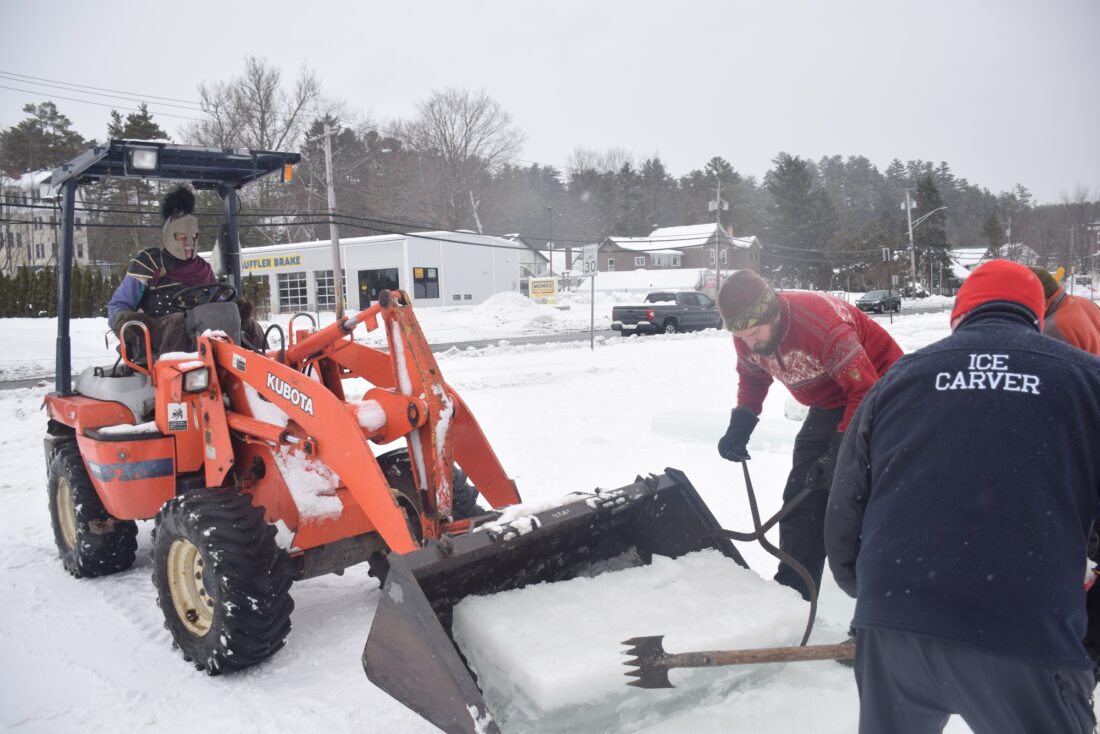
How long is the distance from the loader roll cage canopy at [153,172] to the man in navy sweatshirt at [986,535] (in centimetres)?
423

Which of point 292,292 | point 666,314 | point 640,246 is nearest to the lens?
point 666,314

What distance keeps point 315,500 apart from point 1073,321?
4101mm

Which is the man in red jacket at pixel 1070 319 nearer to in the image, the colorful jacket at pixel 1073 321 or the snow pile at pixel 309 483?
the colorful jacket at pixel 1073 321

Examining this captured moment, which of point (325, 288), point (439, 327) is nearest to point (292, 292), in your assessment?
point (325, 288)

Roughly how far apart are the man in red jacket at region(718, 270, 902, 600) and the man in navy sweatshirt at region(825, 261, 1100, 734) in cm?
142

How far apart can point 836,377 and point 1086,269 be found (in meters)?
50.2

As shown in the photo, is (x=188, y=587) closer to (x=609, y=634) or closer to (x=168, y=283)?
(x=168, y=283)

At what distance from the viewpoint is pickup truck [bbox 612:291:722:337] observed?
2605cm

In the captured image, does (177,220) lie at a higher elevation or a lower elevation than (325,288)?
lower

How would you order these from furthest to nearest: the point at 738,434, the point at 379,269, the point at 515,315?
1. the point at 379,269
2. the point at 515,315
3. the point at 738,434

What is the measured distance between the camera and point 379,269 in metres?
39.8

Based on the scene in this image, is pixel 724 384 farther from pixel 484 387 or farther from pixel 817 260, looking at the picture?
pixel 817 260

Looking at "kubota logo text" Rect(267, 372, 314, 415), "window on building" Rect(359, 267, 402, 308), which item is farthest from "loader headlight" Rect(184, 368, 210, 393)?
"window on building" Rect(359, 267, 402, 308)

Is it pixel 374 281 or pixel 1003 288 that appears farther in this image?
pixel 374 281
